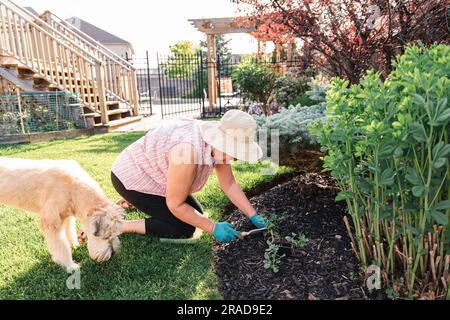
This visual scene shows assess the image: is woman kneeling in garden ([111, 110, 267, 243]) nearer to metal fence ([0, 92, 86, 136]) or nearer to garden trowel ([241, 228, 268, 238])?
garden trowel ([241, 228, 268, 238])

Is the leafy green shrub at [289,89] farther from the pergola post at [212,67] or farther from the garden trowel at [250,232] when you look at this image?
the garden trowel at [250,232]

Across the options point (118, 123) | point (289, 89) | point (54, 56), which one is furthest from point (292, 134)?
Result: point (54, 56)

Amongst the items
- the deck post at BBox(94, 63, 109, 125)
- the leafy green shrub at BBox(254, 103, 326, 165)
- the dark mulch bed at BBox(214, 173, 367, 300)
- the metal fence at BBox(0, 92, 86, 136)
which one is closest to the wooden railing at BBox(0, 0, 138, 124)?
the deck post at BBox(94, 63, 109, 125)

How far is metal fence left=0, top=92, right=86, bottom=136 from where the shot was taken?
875 cm

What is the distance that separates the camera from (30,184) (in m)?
2.78

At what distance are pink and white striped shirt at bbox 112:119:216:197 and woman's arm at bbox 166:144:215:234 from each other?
77 mm

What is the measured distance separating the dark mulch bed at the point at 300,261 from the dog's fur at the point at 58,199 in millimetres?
900

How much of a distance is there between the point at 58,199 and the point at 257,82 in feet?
27.1

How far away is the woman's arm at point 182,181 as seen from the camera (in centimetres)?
260

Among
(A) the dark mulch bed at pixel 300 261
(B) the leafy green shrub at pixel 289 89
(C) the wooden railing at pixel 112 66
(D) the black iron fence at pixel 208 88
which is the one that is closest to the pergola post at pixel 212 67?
(D) the black iron fence at pixel 208 88

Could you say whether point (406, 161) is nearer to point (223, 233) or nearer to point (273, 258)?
point (273, 258)

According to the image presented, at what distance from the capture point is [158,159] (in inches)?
117
